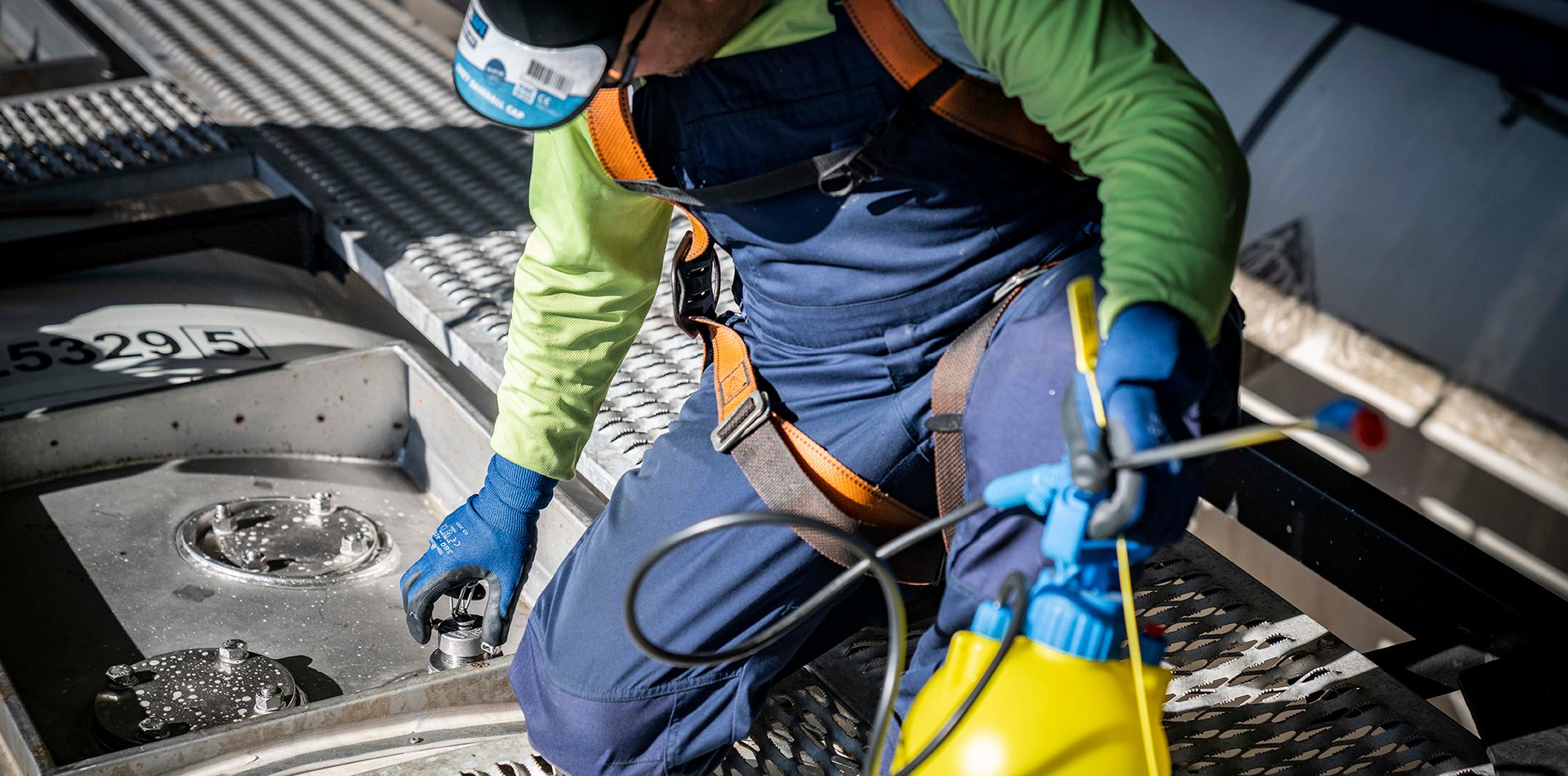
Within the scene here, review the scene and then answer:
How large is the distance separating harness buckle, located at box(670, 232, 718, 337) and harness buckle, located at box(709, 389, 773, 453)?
0.73ft

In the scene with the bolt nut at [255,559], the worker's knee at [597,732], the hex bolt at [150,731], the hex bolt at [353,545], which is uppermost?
the worker's knee at [597,732]

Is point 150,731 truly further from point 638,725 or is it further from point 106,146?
point 106,146

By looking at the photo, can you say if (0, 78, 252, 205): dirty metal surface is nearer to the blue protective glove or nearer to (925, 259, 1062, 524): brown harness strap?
the blue protective glove

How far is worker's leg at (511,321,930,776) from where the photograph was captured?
1716mm

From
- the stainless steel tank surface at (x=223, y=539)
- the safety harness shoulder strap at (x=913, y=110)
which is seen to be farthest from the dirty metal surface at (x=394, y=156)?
the safety harness shoulder strap at (x=913, y=110)

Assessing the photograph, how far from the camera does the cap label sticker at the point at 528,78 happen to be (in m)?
1.41

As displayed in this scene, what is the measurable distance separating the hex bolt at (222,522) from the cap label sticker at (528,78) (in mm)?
1272

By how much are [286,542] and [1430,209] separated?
262 centimetres

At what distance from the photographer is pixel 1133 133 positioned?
4.12 feet

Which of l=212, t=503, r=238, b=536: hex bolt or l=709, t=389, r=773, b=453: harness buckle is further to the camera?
l=212, t=503, r=238, b=536: hex bolt

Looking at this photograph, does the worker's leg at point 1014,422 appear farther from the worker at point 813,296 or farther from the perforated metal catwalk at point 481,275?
the perforated metal catwalk at point 481,275

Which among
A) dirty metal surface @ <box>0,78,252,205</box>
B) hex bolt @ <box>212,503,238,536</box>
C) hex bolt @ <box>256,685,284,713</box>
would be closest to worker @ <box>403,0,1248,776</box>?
hex bolt @ <box>256,685,284,713</box>

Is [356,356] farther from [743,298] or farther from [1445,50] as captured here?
[1445,50]

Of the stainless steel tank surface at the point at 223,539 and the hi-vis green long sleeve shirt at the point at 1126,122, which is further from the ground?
the hi-vis green long sleeve shirt at the point at 1126,122
